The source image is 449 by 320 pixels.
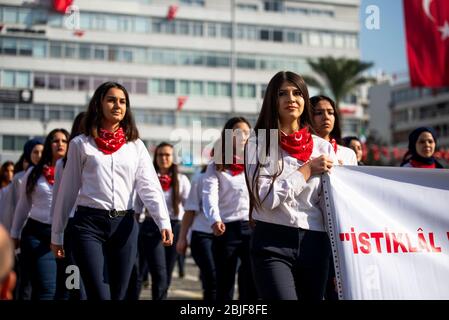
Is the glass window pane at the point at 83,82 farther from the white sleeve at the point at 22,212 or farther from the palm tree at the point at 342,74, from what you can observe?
the white sleeve at the point at 22,212

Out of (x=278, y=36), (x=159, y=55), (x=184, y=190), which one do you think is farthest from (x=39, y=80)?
(x=184, y=190)

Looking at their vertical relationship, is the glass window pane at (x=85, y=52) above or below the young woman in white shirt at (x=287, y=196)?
above

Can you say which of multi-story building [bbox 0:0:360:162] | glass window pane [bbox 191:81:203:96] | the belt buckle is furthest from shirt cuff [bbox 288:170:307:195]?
glass window pane [bbox 191:81:203:96]

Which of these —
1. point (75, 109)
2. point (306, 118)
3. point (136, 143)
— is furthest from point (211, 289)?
point (75, 109)

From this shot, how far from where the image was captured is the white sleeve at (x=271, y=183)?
464 centimetres

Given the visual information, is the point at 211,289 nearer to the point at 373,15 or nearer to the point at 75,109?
the point at 373,15

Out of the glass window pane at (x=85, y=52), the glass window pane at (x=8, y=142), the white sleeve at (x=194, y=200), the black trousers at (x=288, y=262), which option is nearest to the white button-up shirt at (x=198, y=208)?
the white sleeve at (x=194, y=200)

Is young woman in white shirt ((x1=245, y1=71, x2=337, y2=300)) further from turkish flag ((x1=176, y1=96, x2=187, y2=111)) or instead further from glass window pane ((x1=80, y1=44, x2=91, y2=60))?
turkish flag ((x1=176, y1=96, x2=187, y2=111))

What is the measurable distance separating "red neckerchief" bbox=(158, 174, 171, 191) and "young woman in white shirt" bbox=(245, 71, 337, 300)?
18.8ft

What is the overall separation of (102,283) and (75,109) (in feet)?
180

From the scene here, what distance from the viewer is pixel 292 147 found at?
4.82 meters

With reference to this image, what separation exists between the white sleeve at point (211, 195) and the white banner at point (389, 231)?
9.68 feet

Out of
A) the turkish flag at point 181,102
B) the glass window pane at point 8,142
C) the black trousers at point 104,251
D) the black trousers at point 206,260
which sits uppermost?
the turkish flag at point 181,102

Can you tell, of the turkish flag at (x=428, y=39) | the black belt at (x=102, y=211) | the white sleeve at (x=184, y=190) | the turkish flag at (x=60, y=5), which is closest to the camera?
the black belt at (x=102, y=211)
